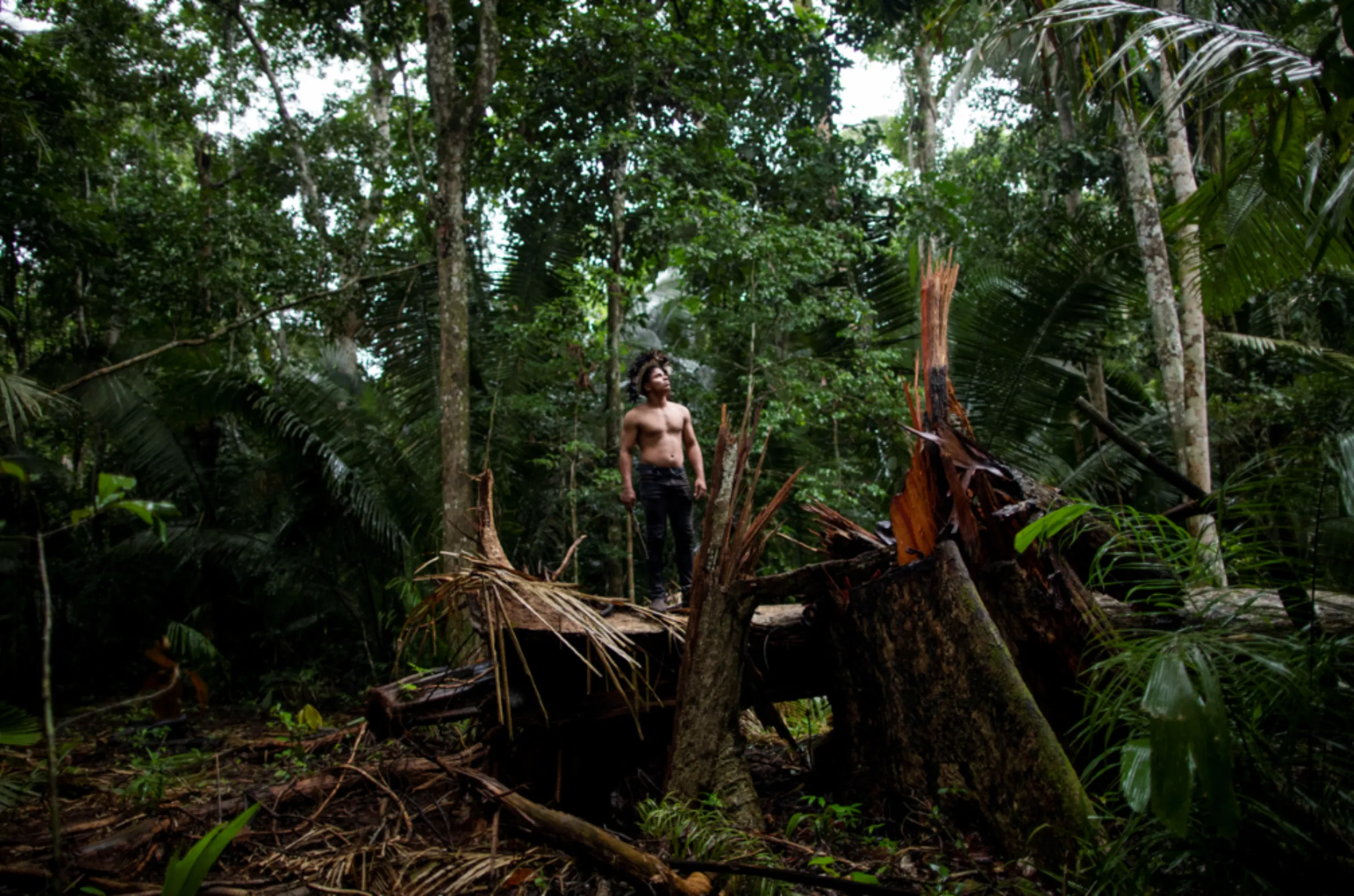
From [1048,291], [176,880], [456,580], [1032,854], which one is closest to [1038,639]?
[1032,854]

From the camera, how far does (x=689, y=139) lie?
405 inches

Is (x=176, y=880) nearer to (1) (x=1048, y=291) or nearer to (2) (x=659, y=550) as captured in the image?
(2) (x=659, y=550)

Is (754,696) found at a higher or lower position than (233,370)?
lower

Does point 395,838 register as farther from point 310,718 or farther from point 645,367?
point 310,718

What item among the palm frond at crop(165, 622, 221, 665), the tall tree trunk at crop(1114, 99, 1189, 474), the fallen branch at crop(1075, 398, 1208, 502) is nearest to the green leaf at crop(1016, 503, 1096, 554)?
the fallen branch at crop(1075, 398, 1208, 502)

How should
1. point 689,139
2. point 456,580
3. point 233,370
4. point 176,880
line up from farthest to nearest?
point 689,139
point 233,370
point 456,580
point 176,880

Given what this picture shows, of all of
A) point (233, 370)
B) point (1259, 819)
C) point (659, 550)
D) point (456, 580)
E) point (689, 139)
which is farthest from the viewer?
point (689, 139)

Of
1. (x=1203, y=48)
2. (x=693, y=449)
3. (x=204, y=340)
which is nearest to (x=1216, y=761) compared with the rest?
(x=1203, y=48)

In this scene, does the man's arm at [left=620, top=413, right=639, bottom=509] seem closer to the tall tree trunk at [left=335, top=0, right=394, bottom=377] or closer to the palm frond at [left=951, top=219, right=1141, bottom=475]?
the palm frond at [left=951, top=219, right=1141, bottom=475]

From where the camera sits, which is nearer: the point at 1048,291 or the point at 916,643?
the point at 916,643

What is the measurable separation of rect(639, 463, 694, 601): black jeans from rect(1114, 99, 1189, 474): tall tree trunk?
4573mm

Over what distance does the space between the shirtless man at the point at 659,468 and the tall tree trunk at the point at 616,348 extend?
3936 millimetres

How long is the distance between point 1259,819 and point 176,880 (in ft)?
9.99

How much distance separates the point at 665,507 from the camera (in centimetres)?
579
